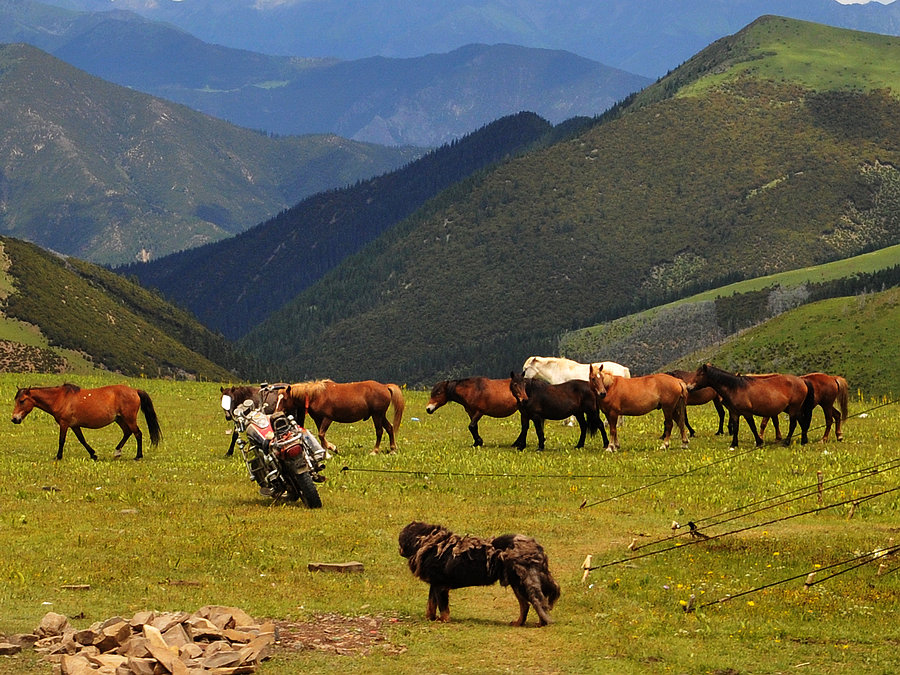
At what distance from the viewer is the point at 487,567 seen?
15.8 m

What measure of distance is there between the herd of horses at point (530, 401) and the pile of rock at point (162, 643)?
56.7 ft

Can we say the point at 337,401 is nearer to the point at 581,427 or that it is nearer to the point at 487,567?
the point at 581,427

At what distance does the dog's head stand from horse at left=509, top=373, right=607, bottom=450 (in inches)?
752

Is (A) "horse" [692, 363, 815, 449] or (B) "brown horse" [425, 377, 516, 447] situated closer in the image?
(A) "horse" [692, 363, 815, 449]

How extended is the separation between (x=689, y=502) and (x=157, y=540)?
10.9 m

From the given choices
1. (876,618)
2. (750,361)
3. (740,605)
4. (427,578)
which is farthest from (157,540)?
(750,361)

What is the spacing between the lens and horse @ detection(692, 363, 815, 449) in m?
34.4

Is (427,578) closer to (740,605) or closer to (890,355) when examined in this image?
(740,605)

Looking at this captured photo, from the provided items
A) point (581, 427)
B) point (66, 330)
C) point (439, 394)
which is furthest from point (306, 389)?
point (66, 330)

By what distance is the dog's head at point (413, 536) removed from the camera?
16561mm

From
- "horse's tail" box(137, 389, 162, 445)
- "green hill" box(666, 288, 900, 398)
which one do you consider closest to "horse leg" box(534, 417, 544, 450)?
"horse's tail" box(137, 389, 162, 445)

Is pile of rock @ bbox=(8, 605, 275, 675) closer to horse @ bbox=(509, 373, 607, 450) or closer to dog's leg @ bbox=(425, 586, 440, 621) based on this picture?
dog's leg @ bbox=(425, 586, 440, 621)

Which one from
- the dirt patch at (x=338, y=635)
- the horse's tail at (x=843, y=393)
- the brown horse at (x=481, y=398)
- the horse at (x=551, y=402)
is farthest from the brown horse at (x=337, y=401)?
the dirt patch at (x=338, y=635)

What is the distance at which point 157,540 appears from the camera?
846 inches
